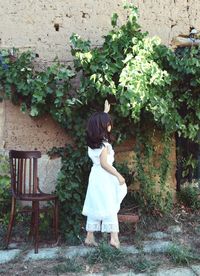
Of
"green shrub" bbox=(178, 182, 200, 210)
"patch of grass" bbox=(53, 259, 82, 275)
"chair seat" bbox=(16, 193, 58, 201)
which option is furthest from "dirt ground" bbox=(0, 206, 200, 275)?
"green shrub" bbox=(178, 182, 200, 210)

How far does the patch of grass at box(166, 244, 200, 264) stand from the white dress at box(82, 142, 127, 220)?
0.64 meters

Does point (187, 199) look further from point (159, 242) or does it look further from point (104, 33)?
point (104, 33)

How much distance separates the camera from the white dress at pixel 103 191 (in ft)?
12.8

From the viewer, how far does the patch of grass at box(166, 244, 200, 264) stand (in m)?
3.58

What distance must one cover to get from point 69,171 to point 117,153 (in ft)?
2.66

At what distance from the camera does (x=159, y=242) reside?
163 inches

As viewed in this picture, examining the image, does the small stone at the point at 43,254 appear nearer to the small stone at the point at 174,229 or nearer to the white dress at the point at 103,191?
the white dress at the point at 103,191

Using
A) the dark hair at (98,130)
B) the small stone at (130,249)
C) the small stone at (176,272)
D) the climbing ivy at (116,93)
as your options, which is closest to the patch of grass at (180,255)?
the small stone at (176,272)

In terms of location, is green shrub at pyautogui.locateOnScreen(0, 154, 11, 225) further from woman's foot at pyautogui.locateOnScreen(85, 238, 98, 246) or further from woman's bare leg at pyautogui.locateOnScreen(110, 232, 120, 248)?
woman's bare leg at pyautogui.locateOnScreen(110, 232, 120, 248)

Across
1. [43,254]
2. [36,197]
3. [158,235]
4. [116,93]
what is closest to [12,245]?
[43,254]

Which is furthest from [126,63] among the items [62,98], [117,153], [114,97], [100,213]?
[100,213]

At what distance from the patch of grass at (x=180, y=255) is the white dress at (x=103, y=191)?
644mm

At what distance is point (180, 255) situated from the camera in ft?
11.8

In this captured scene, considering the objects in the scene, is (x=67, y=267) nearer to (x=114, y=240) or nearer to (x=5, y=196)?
(x=114, y=240)
